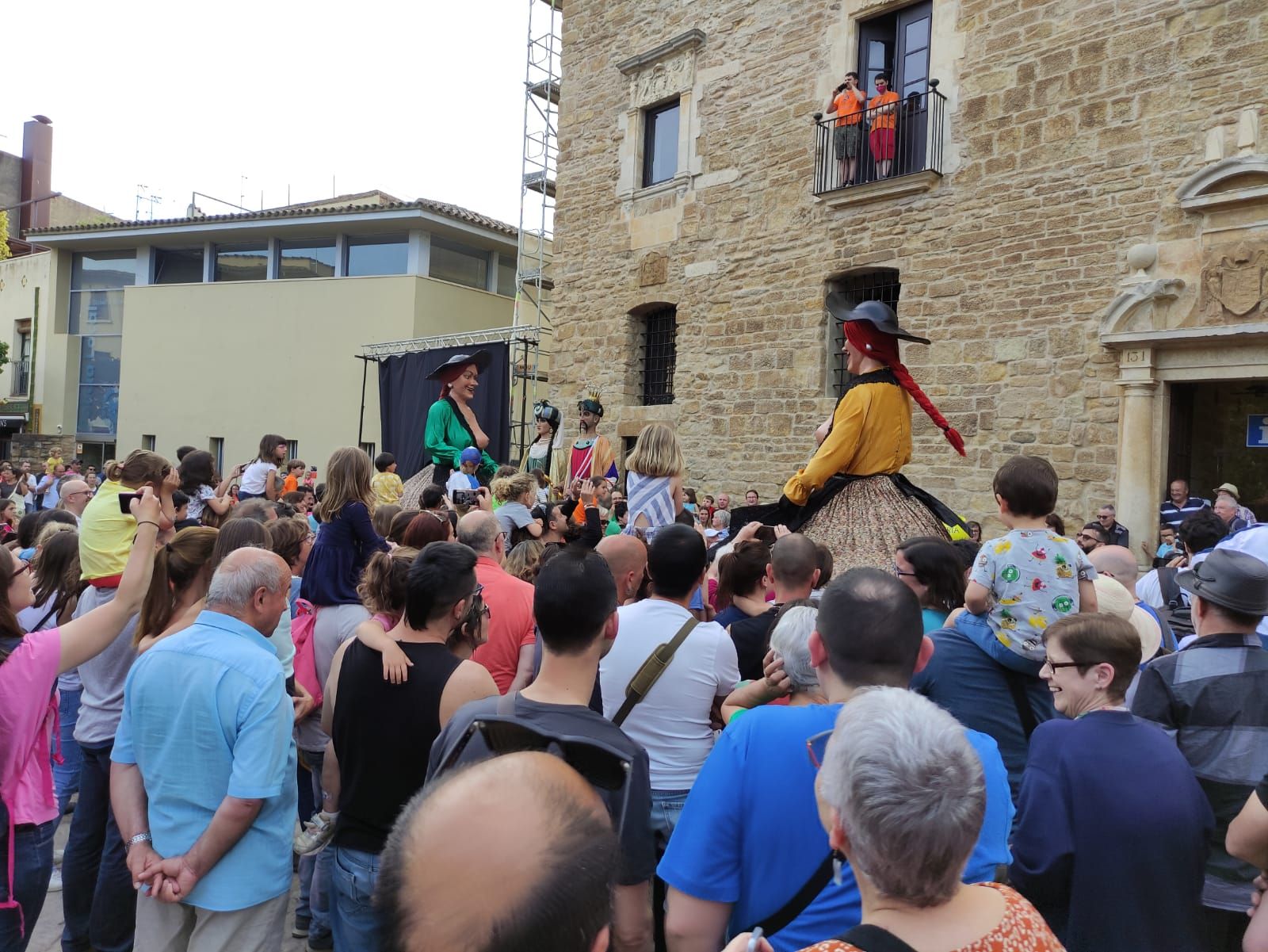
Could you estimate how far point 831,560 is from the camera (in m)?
4.12

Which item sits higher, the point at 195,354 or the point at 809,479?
the point at 195,354

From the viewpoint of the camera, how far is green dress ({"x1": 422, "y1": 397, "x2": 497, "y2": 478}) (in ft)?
26.4

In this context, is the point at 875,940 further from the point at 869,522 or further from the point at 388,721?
the point at 869,522

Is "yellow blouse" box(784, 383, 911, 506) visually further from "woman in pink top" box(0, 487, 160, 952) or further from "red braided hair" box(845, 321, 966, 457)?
"woman in pink top" box(0, 487, 160, 952)

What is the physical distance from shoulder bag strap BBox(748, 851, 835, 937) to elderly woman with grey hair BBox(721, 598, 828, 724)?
0.41 meters

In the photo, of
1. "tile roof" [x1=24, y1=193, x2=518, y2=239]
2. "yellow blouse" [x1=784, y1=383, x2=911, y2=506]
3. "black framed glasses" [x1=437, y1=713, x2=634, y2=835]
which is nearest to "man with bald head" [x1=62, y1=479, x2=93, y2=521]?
"yellow blouse" [x1=784, y1=383, x2=911, y2=506]

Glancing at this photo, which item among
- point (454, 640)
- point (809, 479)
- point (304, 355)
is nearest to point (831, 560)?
point (809, 479)

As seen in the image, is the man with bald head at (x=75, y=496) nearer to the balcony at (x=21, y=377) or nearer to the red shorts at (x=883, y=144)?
the red shorts at (x=883, y=144)

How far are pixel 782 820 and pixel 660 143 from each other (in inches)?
554

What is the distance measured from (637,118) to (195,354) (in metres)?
14.5

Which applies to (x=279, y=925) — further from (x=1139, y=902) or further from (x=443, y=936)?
(x=1139, y=902)

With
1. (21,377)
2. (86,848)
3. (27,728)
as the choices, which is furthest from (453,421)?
(21,377)

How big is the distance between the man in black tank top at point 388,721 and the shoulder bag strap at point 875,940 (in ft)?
5.53

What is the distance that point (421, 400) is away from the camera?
1750 cm
